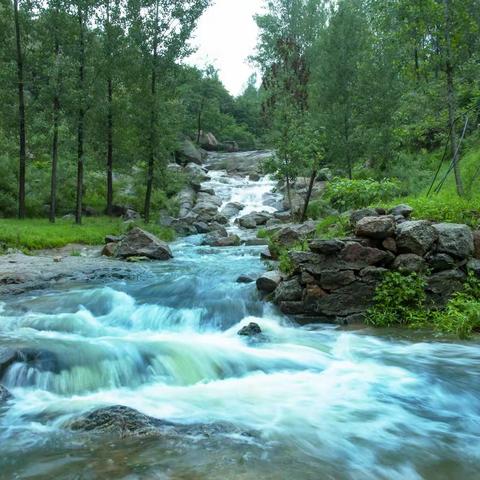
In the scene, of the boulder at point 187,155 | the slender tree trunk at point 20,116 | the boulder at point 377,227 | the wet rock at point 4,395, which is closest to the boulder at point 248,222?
the slender tree trunk at point 20,116

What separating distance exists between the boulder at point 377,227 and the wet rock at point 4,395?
6870mm

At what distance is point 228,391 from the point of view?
22.6 feet

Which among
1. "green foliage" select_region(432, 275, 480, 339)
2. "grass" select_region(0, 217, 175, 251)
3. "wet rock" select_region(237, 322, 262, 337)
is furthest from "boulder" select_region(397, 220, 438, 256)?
"grass" select_region(0, 217, 175, 251)

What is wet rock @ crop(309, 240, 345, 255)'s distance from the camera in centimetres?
1013

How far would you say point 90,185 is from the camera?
105ft

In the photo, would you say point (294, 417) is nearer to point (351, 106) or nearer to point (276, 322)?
point (276, 322)

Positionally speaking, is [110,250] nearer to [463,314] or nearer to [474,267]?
[474,267]

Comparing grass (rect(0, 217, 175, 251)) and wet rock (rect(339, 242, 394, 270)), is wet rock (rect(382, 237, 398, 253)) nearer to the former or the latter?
wet rock (rect(339, 242, 394, 270))

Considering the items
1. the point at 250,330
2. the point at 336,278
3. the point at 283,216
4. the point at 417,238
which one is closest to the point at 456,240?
the point at 417,238

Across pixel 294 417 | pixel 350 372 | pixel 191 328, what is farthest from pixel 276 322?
pixel 294 417

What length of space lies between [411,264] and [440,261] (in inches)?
22.0

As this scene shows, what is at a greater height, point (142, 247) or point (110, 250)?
point (142, 247)

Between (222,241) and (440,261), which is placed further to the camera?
(222,241)

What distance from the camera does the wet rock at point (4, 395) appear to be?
20.7 feet
